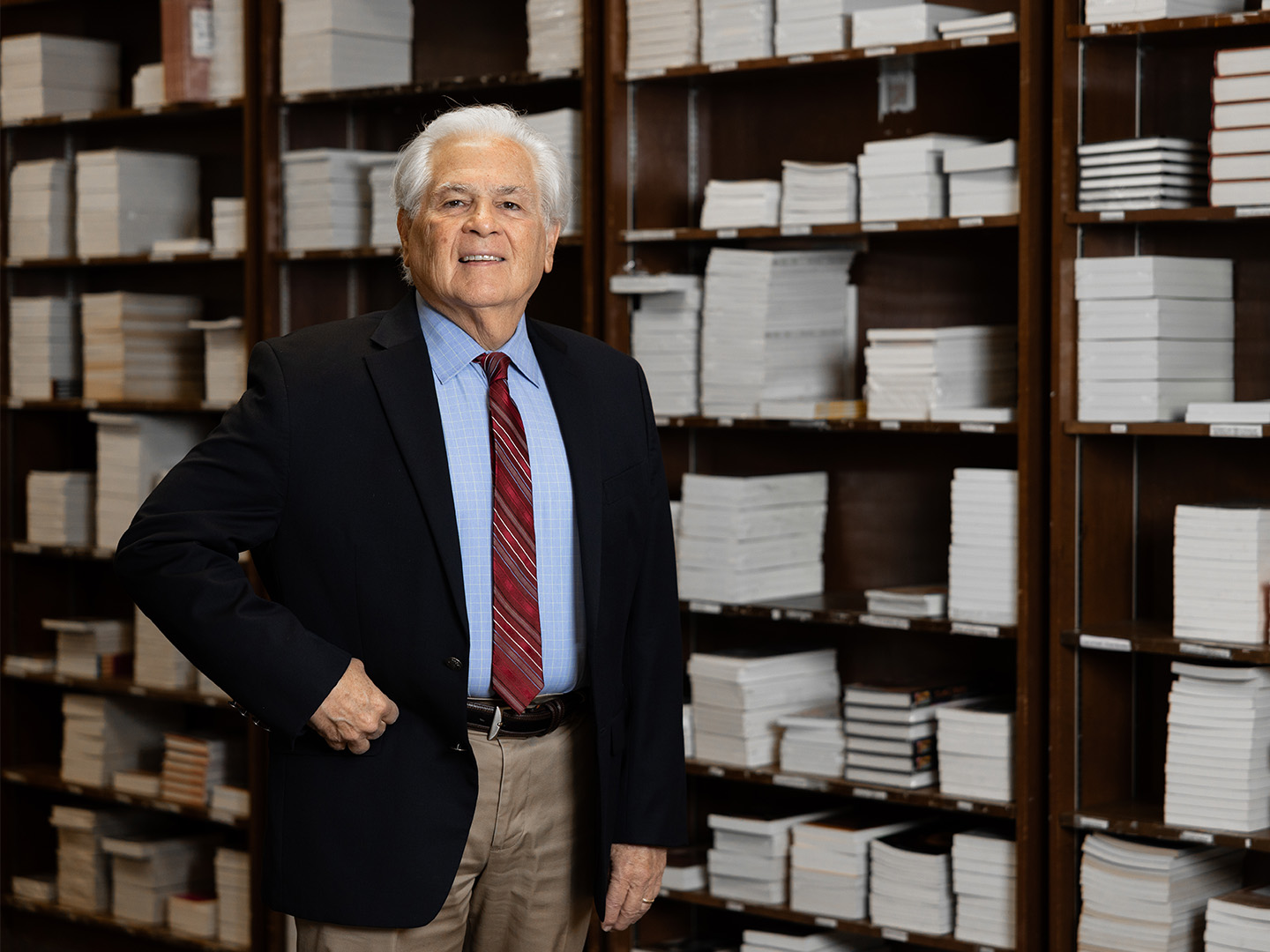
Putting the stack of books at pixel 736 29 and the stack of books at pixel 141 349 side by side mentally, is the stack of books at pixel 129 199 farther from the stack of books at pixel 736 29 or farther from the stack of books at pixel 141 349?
the stack of books at pixel 736 29

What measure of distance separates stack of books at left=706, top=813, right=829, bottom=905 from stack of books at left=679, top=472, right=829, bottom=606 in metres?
0.52

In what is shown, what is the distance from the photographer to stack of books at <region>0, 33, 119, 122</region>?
4867 mm

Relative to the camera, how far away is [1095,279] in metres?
3.19

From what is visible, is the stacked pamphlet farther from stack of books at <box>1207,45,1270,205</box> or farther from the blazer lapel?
the blazer lapel

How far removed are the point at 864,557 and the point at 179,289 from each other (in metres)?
2.45

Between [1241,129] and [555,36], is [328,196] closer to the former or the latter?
[555,36]

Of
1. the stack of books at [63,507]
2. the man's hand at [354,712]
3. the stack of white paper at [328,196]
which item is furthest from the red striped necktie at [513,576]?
the stack of books at [63,507]

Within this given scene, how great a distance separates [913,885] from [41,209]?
130 inches

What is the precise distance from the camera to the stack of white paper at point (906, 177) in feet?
11.3

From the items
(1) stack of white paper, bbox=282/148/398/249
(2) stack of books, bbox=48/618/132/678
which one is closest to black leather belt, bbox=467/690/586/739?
(1) stack of white paper, bbox=282/148/398/249

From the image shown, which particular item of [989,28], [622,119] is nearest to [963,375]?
[989,28]

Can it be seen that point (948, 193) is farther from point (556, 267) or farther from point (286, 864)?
point (286, 864)

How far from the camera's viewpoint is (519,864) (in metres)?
2.35

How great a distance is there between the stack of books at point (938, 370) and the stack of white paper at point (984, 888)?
3.02ft
